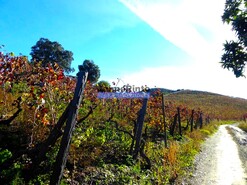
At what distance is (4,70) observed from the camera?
859 cm

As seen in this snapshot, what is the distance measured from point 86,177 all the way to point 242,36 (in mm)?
12902

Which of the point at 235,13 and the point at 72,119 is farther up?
the point at 235,13

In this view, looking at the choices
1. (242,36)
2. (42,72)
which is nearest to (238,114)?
(242,36)

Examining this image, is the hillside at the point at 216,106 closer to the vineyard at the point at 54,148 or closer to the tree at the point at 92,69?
the tree at the point at 92,69

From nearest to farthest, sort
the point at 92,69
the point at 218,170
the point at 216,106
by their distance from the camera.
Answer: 1. the point at 218,170
2. the point at 92,69
3. the point at 216,106

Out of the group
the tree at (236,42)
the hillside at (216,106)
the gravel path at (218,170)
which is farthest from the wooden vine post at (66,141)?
the hillside at (216,106)

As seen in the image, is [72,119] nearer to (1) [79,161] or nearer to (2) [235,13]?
(1) [79,161]

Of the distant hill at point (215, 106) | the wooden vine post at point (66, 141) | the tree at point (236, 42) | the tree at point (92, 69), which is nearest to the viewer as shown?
the wooden vine post at point (66, 141)

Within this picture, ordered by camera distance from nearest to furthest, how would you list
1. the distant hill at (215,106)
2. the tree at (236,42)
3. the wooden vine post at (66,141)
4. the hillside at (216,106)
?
the wooden vine post at (66,141) < the tree at (236,42) < the distant hill at (215,106) < the hillside at (216,106)

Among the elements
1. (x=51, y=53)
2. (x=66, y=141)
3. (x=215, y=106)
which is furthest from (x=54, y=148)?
(x=215, y=106)

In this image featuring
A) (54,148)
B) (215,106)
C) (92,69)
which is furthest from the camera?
(215,106)

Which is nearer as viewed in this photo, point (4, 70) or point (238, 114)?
point (4, 70)

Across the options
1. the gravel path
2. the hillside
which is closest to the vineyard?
the gravel path

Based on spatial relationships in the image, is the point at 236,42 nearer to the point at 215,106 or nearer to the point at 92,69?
the point at 92,69
